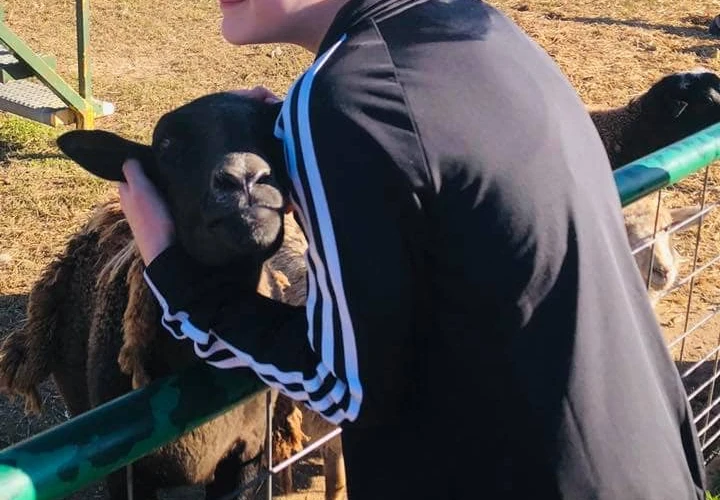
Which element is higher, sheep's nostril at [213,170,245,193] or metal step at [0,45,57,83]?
sheep's nostril at [213,170,245,193]

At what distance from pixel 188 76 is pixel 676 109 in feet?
15.3

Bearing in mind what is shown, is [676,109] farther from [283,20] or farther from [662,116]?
[283,20]

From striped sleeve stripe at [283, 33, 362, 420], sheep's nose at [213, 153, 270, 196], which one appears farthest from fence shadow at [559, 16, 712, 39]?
striped sleeve stripe at [283, 33, 362, 420]

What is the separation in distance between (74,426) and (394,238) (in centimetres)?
54

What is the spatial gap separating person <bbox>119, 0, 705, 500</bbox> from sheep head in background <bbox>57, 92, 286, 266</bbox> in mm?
232

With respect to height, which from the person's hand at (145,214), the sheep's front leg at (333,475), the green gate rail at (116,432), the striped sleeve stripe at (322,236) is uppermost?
the striped sleeve stripe at (322,236)

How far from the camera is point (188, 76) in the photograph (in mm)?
9812

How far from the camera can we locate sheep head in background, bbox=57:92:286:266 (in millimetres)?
1985

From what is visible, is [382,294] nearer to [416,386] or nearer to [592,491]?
[416,386]

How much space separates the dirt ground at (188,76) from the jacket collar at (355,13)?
11.1 feet

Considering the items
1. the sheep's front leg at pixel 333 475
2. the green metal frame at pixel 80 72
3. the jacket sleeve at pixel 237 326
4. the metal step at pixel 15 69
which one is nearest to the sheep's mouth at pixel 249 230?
the jacket sleeve at pixel 237 326

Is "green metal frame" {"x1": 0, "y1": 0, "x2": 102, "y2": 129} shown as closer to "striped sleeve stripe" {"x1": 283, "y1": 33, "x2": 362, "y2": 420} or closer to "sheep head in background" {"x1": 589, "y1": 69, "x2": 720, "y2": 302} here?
"sheep head in background" {"x1": 589, "y1": 69, "x2": 720, "y2": 302}

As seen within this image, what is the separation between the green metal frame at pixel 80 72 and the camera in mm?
7758

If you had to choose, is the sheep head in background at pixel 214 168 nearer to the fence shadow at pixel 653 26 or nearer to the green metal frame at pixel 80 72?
the green metal frame at pixel 80 72
